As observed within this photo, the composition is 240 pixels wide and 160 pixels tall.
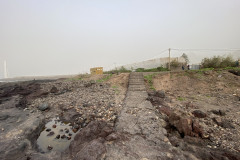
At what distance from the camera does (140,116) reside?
186 inches

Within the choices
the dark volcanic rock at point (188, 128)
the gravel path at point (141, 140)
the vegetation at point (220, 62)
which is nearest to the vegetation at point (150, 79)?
the gravel path at point (141, 140)

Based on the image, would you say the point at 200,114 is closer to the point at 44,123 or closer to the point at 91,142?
the point at 91,142

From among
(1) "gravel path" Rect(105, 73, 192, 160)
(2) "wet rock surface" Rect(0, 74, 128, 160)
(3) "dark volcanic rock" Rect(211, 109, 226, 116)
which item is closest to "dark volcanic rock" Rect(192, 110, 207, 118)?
(3) "dark volcanic rock" Rect(211, 109, 226, 116)

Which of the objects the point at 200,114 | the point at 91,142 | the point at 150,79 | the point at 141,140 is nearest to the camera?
the point at 91,142

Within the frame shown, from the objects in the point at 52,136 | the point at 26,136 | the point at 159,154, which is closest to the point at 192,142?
the point at 159,154

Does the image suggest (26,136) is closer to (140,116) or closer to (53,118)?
(53,118)

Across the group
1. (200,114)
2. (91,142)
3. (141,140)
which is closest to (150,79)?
(200,114)

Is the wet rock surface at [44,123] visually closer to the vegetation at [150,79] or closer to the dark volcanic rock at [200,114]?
the dark volcanic rock at [200,114]

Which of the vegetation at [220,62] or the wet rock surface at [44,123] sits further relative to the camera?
the vegetation at [220,62]

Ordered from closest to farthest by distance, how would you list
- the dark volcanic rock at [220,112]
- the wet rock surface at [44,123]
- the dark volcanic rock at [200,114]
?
the wet rock surface at [44,123] → the dark volcanic rock at [200,114] → the dark volcanic rock at [220,112]

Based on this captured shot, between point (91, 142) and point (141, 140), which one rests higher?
point (91, 142)

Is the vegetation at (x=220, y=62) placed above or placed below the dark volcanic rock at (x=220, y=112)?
above

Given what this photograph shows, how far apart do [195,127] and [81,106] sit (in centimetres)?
569

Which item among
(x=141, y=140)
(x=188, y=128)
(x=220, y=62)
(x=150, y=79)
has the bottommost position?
(x=141, y=140)
